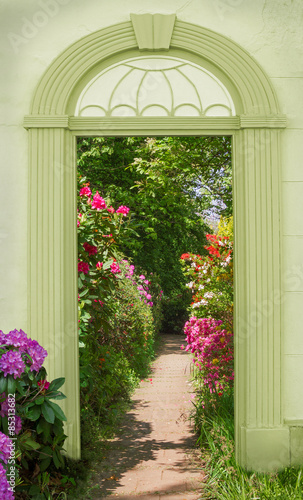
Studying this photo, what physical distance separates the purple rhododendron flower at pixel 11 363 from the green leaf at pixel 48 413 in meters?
0.33

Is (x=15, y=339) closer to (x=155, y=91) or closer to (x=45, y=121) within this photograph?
(x=45, y=121)

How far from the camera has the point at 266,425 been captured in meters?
3.88

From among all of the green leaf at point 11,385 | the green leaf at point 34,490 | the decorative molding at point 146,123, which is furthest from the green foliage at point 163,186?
the green leaf at point 34,490

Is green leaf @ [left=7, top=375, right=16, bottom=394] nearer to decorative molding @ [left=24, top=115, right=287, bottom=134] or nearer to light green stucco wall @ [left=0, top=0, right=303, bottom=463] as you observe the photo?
light green stucco wall @ [left=0, top=0, right=303, bottom=463]

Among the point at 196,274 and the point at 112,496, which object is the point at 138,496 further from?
the point at 196,274

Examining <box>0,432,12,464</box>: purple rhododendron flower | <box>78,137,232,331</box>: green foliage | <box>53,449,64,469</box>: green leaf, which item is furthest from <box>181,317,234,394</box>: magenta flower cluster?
<box>0,432,12,464</box>: purple rhododendron flower

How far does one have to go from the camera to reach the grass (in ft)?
11.3

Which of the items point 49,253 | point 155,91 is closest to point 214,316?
point 49,253

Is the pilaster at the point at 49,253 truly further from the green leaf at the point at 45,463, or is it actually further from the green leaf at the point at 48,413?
the green leaf at the point at 48,413

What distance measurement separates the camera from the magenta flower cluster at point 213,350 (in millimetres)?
5574

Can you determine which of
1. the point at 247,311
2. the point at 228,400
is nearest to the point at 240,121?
the point at 247,311

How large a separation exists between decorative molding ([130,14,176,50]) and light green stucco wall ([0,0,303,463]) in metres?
0.08

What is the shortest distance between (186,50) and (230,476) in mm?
3231

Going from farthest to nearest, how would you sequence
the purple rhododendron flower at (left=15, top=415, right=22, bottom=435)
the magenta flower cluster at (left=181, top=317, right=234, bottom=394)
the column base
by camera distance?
the magenta flower cluster at (left=181, top=317, right=234, bottom=394), the column base, the purple rhododendron flower at (left=15, top=415, right=22, bottom=435)
